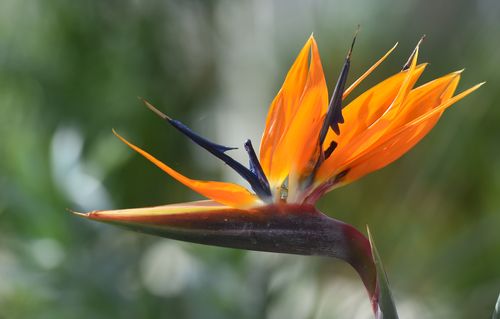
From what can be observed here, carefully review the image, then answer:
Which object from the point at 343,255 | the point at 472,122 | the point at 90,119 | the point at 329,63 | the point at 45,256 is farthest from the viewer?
the point at 90,119

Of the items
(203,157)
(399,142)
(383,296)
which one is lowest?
(383,296)

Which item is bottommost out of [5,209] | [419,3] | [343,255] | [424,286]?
[343,255]

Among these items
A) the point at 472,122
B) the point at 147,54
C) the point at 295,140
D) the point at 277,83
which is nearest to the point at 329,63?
the point at 277,83

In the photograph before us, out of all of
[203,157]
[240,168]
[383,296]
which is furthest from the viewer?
[203,157]

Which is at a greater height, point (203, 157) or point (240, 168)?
point (203, 157)

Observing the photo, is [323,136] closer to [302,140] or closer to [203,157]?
[302,140]

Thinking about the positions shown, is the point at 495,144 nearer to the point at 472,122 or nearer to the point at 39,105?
the point at 472,122

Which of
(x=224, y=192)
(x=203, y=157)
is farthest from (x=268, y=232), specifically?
(x=203, y=157)
